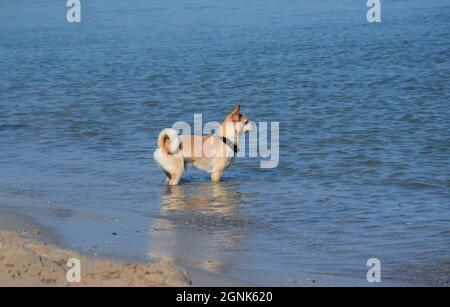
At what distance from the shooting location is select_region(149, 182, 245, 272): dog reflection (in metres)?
7.05

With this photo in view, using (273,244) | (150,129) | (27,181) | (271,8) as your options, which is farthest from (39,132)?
(271,8)

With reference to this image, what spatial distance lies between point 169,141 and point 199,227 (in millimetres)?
1918

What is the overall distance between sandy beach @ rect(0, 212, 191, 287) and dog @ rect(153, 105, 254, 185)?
3.48 meters

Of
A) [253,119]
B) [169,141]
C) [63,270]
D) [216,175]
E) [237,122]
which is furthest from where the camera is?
[253,119]

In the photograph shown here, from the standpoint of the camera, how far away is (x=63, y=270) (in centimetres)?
584

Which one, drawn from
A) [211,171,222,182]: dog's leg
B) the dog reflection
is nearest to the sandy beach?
the dog reflection

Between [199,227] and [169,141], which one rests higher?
[169,141]

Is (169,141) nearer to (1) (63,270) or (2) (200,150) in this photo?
(2) (200,150)

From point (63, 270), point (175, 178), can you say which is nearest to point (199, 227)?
point (175, 178)

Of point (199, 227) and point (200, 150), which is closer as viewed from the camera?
point (199, 227)

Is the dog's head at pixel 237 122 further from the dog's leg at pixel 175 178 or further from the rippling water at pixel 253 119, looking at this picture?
the dog's leg at pixel 175 178
